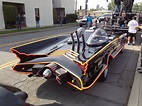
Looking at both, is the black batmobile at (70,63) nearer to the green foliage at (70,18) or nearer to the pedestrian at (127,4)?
the pedestrian at (127,4)

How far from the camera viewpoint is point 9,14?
20016 millimetres

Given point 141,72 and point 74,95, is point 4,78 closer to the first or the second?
point 74,95

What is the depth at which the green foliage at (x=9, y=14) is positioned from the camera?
19562mm

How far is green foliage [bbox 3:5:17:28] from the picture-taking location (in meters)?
19.6

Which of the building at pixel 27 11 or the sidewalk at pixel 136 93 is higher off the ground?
the building at pixel 27 11

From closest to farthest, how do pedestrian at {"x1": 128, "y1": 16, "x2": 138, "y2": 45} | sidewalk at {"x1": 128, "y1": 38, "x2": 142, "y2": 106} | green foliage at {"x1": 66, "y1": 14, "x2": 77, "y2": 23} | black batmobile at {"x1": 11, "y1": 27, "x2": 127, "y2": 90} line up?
1. black batmobile at {"x1": 11, "y1": 27, "x2": 127, "y2": 90}
2. sidewalk at {"x1": 128, "y1": 38, "x2": 142, "y2": 106}
3. pedestrian at {"x1": 128, "y1": 16, "x2": 138, "y2": 45}
4. green foliage at {"x1": 66, "y1": 14, "x2": 77, "y2": 23}

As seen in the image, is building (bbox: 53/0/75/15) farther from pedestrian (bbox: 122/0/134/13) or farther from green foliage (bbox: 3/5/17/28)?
pedestrian (bbox: 122/0/134/13)

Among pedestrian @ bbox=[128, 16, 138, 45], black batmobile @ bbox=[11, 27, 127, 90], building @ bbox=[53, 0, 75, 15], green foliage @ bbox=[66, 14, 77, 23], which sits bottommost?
black batmobile @ bbox=[11, 27, 127, 90]

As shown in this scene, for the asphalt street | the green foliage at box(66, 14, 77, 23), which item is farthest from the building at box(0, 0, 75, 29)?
the asphalt street

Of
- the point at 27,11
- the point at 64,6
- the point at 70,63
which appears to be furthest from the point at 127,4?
the point at 64,6

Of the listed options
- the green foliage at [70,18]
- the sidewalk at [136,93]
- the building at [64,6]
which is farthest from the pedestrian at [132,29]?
the building at [64,6]

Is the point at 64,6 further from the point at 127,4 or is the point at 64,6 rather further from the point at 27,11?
the point at 127,4

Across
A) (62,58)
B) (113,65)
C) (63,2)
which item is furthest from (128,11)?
(63,2)

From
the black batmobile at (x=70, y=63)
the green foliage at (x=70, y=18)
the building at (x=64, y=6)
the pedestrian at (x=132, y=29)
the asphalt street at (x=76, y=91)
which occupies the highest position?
the building at (x=64, y=6)
